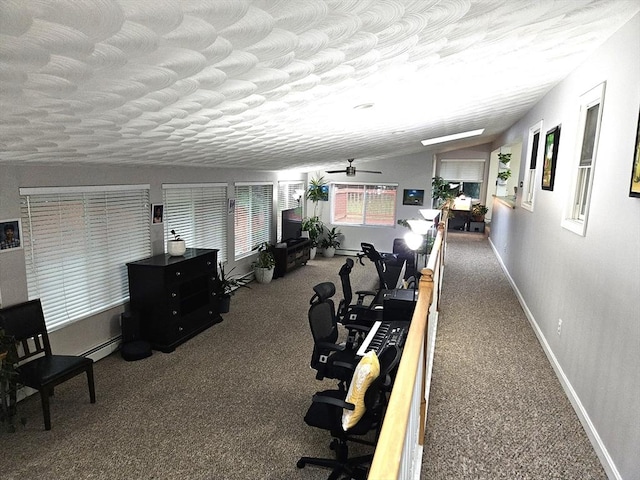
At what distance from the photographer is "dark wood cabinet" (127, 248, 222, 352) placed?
14.6 ft

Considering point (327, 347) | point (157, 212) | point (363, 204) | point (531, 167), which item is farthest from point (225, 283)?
point (363, 204)

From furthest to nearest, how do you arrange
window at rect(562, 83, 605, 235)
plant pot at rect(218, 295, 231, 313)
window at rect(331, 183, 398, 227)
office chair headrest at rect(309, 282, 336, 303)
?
window at rect(331, 183, 398, 227) < plant pot at rect(218, 295, 231, 313) < office chair headrest at rect(309, 282, 336, 303) < window at rect(562, 83, 605, 235)

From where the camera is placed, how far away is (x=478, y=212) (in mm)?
11938

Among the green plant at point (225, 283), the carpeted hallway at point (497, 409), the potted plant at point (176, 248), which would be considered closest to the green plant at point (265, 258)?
the green plant at point (225, 283)

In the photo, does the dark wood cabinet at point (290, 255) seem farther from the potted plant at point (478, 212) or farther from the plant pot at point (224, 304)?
the potted plant at point (478, 212)

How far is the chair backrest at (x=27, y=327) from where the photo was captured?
3.27 m

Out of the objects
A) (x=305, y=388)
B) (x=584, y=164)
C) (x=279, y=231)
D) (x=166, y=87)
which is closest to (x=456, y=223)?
(x=279, y=231)

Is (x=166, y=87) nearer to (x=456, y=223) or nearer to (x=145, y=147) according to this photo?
(x=145, y=147)

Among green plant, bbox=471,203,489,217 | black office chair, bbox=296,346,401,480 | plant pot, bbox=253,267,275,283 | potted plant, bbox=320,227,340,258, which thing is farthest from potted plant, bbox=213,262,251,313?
green plant, bbox=471,203,489,217

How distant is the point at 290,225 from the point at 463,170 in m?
6.80

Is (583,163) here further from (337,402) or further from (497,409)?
(337,402)

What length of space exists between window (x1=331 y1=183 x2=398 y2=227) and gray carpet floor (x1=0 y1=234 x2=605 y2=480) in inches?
219

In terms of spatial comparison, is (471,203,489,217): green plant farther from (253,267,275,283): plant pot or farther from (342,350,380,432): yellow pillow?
(342,350,380,432): yellow pillow

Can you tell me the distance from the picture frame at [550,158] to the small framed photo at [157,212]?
14.7 ft
